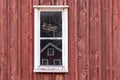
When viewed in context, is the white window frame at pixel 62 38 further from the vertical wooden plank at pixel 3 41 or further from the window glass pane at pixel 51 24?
the vertical wooden plank at pixel 3 41

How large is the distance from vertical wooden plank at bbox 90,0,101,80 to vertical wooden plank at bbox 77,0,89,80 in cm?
8

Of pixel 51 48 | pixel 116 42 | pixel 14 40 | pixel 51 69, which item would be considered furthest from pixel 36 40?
pixel 116 42

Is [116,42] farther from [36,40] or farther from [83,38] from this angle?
[36,40]

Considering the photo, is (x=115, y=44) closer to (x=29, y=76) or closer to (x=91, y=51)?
(x=91, y=51)

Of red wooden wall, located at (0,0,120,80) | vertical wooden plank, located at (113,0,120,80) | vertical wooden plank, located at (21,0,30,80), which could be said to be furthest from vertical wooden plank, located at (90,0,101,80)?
vertical wooden plank, located at (21,0,30,80)

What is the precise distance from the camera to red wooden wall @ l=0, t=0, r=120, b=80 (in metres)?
5.46

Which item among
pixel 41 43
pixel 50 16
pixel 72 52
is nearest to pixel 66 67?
pixel 72 52

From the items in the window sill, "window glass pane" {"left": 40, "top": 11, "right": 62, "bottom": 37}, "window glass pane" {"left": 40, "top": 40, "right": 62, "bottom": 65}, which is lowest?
the window sill

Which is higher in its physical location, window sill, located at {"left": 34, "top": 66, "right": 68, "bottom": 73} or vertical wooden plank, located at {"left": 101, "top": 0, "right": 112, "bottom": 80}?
vertical wooden plank, located at {"left": 101, "top": 0, "right": 112, "bottom": 80}

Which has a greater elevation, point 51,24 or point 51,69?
point 51,24

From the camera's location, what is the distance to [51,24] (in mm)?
5539

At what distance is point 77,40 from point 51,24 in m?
0.60

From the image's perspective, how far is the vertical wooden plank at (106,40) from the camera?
17.9 feet

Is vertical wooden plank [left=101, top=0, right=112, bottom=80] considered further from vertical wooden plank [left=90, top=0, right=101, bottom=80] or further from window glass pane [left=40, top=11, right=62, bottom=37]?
window glass pane [left=40, top=11, right=62, bottom=37]
